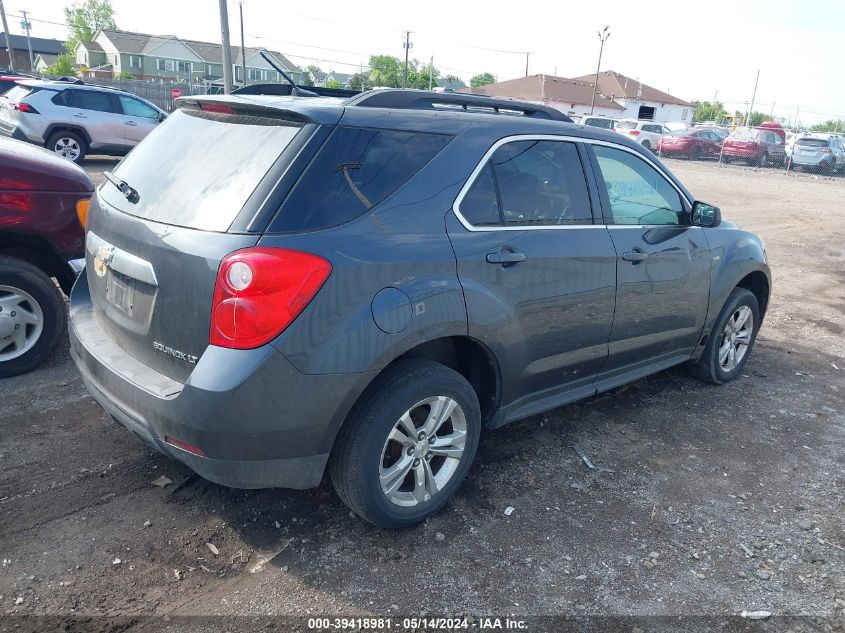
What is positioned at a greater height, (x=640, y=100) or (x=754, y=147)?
(x=640, y=100)

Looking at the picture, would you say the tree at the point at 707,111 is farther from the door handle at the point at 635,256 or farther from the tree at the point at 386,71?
the door handle at the point at 635,256

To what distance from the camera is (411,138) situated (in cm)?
310

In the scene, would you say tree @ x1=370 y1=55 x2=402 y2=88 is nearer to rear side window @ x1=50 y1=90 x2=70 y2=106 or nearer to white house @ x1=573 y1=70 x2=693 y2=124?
white house @ x1=573 y1=70 x2=693 y2=124

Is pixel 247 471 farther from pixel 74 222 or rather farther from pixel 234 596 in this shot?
pixel 74 222

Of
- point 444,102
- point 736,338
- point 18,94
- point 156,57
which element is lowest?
point 736,338

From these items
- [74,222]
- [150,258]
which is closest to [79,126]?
[74,222]

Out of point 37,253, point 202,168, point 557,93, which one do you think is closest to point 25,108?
point 37,253

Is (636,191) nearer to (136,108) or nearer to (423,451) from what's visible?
(423,451)

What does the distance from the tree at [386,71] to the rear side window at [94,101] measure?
51704 mm

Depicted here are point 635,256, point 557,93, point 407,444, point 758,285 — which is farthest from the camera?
point 557,93

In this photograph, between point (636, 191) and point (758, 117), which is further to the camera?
point (758, 117)

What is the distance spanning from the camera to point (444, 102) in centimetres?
354

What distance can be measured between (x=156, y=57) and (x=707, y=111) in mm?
65021

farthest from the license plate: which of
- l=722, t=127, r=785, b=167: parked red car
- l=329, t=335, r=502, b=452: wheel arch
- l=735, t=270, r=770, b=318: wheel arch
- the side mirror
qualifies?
l=722, t=127, r=785, b=167: parked red car
